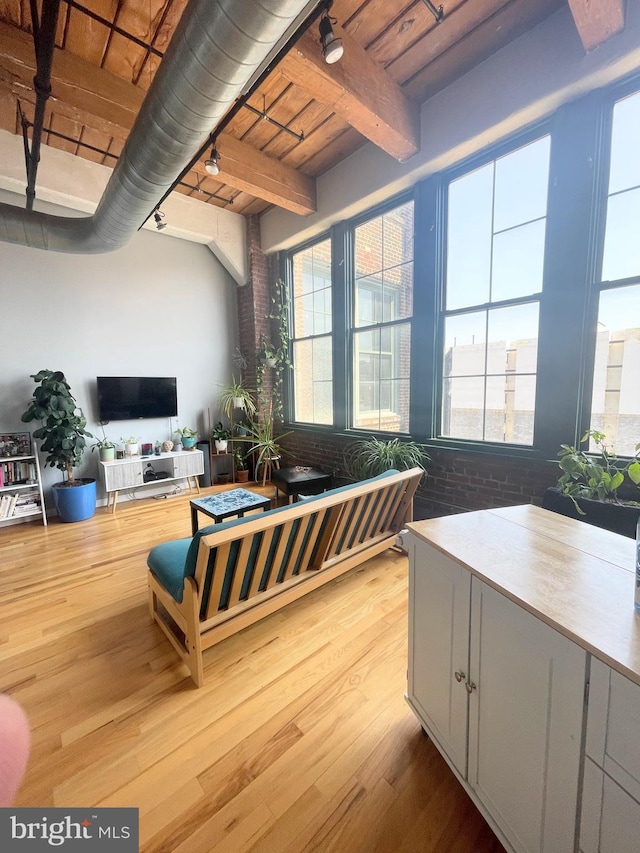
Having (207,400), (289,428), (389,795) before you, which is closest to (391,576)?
(389,795)

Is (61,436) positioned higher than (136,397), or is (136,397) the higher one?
(136,397)

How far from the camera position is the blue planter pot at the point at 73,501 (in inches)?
145

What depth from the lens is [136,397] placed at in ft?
14.5

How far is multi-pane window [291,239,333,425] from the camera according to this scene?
4.54 metres

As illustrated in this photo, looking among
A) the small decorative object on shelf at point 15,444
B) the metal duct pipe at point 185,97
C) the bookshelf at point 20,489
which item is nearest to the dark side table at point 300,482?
the bookshelf at point 20,489

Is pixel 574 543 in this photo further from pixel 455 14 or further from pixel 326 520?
pixel 455 14

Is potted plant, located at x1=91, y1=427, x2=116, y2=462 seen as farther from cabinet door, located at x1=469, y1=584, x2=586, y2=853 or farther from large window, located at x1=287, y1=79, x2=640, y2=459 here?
cabinet door, located at x1=469, y1=584, x2=586, y2=853

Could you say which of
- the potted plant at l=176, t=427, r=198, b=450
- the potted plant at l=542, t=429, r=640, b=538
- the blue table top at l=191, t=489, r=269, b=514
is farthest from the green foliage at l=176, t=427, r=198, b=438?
the potted plant at l=542, t=429, r=640, b=538

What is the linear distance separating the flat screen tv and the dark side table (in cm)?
190

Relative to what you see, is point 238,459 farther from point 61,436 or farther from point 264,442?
point 61,436

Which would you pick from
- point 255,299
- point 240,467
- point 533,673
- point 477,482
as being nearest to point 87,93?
point 255,299

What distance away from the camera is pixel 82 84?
8.37 feet

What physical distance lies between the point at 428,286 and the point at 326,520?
250 cm

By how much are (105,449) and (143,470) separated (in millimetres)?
498
